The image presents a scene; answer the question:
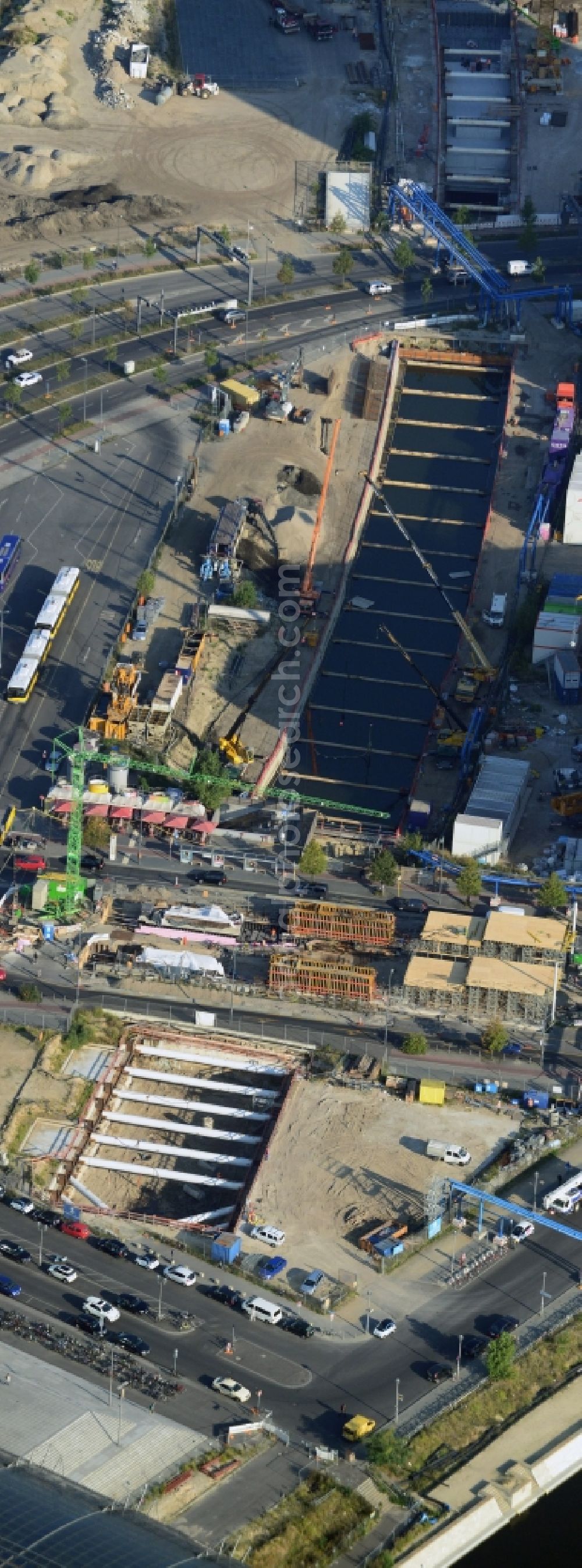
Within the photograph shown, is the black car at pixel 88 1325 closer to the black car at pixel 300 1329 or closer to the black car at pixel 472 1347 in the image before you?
the black car at pixel 300 1329

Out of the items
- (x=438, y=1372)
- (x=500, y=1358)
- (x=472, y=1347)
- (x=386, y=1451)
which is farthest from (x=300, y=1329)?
(x=386, y=1451)

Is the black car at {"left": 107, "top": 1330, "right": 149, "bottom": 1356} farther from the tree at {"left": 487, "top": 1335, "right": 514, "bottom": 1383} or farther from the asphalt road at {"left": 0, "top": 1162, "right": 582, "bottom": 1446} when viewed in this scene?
the tree at {"left": 487, "top": 1335, "right": 514, "bottom": 1383}

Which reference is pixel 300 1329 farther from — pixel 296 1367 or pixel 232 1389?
pixel 232 1389

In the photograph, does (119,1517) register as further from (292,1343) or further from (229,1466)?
(292,1343)

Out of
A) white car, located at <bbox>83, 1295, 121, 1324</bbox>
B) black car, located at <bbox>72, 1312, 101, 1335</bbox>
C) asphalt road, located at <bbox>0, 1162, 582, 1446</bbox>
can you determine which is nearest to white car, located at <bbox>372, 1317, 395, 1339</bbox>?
asphalt road, located at <bbox>0, 1162, 582, 1446</bbox>

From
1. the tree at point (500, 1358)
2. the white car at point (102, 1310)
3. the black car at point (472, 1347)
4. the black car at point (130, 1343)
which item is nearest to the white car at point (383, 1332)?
the black car at point (472, 1347)

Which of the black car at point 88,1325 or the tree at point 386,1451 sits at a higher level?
the black car at point 88,1325

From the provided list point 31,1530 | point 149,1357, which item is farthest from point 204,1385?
point 31,1530
